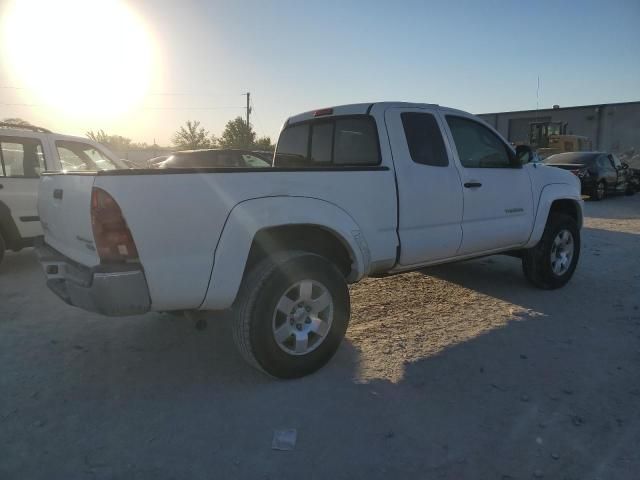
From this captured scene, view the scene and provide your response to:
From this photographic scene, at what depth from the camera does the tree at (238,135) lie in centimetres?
4888

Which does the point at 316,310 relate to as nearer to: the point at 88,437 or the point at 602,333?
the point at 88,437

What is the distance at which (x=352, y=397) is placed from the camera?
9.62ft

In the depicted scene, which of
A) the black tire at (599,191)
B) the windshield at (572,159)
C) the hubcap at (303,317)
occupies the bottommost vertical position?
the hubcap at (303,317)

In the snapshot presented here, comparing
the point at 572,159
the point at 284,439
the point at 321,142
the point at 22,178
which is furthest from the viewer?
the point at 572,159

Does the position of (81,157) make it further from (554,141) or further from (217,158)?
(554,141)

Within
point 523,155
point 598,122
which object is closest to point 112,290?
point 523,155

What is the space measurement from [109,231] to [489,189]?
11.1 ft

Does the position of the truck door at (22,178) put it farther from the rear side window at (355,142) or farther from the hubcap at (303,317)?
the hubcap at (303,317)

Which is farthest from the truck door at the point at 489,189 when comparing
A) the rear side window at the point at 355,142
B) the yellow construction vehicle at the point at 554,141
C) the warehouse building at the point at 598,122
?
the warehouse building at the point at 598,122

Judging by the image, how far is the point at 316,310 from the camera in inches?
127

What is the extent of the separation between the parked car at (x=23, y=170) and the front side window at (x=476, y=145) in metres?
4.80

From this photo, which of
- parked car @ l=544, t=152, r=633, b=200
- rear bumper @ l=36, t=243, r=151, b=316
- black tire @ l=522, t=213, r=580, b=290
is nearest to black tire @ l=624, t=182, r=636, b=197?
parked car @ l=544, t=152, r=633, b=200

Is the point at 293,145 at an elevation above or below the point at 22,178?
above

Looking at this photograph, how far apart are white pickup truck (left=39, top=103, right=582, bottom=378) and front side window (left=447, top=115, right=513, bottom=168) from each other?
14mm
